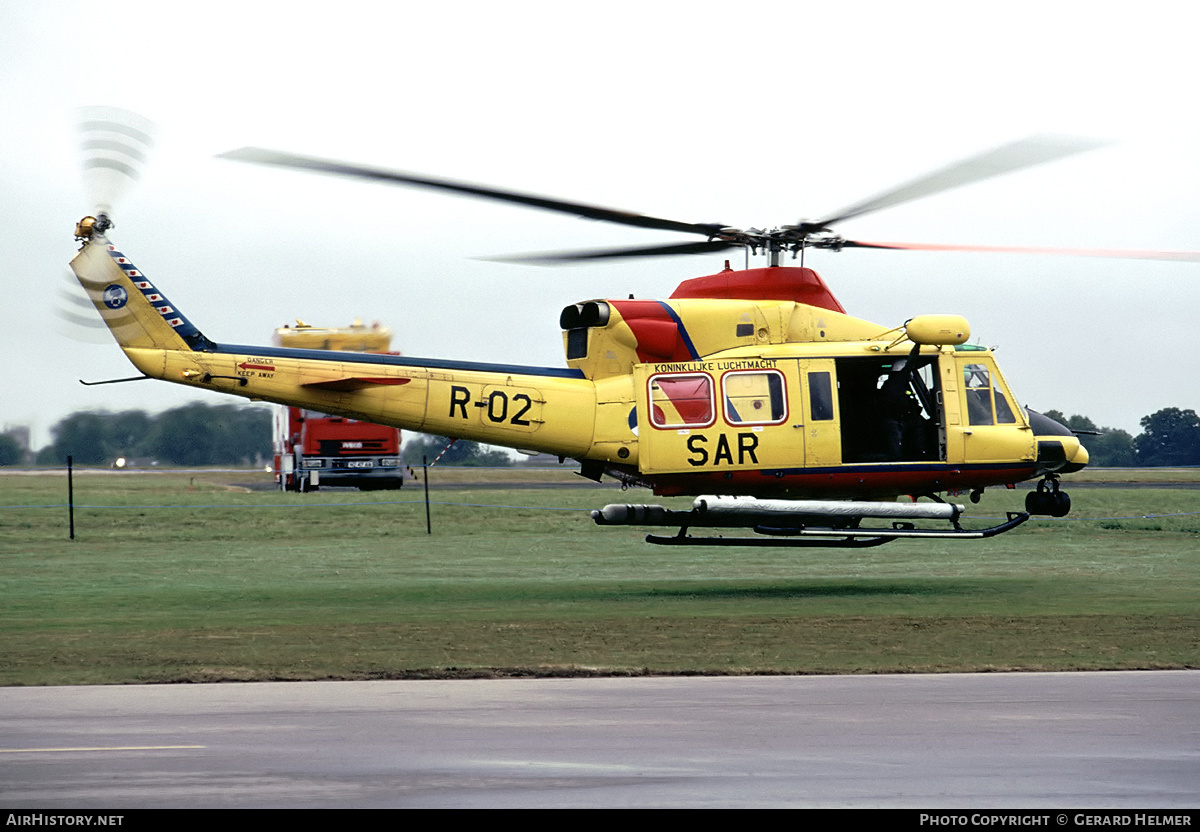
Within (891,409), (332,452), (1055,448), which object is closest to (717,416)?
(891,409)

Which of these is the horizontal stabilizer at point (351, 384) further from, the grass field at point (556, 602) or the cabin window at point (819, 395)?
the cabin window at point (819, 395)

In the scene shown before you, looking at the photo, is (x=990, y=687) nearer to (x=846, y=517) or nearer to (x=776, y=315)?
(x=846, y=517)

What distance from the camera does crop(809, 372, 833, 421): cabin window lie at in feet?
56.2

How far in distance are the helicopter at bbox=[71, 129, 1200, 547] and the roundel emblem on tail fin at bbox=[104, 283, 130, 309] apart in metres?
A: 0.02

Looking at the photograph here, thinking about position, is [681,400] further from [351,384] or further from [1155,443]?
[1155,443]

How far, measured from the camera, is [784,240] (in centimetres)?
1672

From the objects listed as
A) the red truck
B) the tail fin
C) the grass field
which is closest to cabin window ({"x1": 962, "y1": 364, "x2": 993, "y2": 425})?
the grass field

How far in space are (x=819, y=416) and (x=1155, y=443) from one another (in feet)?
153

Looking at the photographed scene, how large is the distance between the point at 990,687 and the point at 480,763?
13.6ft

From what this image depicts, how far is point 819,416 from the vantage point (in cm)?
1714

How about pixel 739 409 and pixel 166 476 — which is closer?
pixel 739 409

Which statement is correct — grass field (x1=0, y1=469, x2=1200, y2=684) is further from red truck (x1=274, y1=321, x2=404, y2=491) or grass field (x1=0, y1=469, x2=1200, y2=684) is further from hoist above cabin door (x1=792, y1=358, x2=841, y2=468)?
red truck (x1=274, y1=321, x2=404, y2=491)

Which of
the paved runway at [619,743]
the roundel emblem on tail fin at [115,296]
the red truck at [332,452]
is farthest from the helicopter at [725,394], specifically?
the red truck at [332,452]
